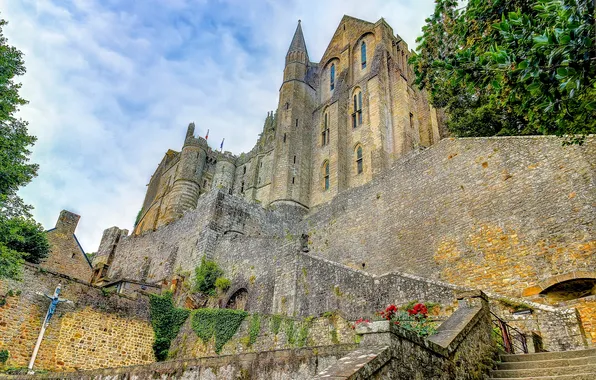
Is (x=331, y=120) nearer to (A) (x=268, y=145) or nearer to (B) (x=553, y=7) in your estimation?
(A) (x=268, y=145)

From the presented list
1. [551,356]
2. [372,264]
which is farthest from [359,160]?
[551,356]

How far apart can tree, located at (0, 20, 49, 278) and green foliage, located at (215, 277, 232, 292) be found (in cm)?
936

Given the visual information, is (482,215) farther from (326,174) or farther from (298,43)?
(298,43)

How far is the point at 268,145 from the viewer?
128 feet

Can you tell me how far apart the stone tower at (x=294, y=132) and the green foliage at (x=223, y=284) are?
9.48 metres

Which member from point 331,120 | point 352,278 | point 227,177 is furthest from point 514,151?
point 227,177

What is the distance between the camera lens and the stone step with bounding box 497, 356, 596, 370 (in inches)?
222

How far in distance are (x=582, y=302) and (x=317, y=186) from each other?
67.4 ft

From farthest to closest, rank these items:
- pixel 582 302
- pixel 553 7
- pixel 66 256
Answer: pixel 66 256 → pixel 582 302 → pixel 553 7

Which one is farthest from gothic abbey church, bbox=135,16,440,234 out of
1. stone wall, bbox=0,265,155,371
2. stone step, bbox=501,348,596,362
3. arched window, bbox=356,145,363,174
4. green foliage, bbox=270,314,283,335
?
stone step, bbox=501,348,596,362

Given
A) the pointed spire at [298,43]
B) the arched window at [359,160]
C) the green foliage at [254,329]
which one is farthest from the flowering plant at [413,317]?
the pointed spire at [298,43]

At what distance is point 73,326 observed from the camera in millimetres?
13703

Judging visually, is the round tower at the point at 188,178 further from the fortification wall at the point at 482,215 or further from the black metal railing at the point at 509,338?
the black metal railing at the point at 509,338

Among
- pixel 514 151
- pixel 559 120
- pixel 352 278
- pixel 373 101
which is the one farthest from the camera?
pixel 373 101
